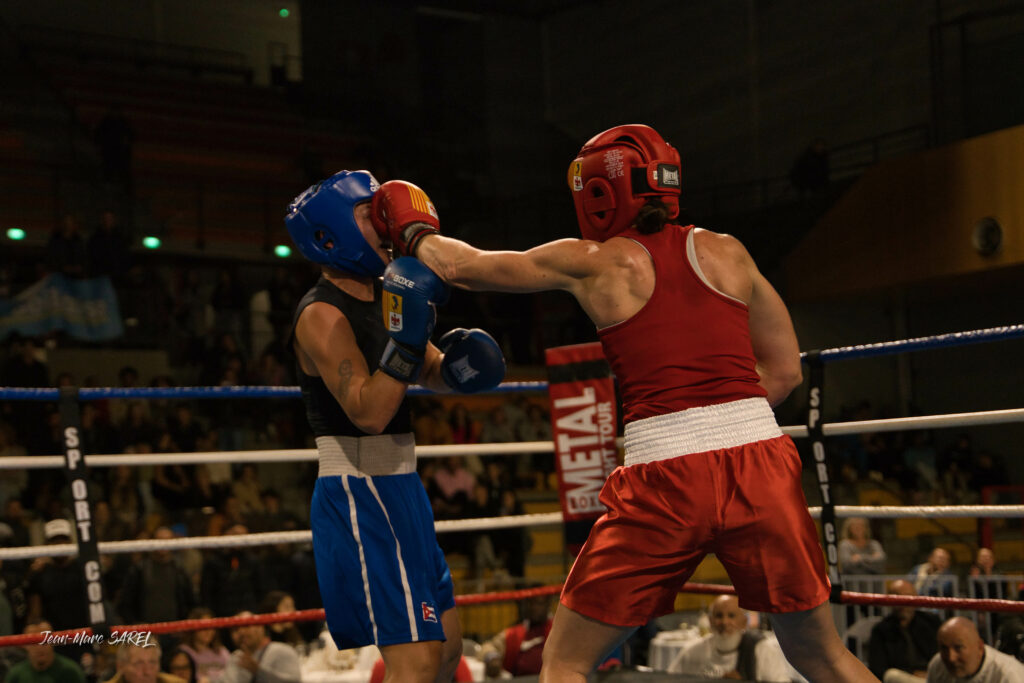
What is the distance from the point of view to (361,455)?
2180 mm

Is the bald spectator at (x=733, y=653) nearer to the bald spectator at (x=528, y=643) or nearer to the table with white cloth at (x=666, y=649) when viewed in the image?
the bald spectator at (x=528, y=643)

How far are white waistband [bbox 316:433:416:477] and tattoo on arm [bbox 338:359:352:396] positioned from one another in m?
0.16

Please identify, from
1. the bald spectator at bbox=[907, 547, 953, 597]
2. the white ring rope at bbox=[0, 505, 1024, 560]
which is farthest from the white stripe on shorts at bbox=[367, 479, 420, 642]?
the bald spectator at bbox=[907, 547, 953, 597]

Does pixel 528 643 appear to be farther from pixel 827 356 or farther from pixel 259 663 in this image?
pixel 827 356

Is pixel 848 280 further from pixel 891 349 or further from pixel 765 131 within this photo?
pixel 891 349

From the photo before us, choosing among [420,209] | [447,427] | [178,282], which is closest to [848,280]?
[447,427]

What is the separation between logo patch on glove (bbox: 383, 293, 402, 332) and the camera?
201cm

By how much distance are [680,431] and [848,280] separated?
31.3 ft

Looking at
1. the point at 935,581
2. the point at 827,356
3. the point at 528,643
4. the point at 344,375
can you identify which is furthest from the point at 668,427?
the point at 935,581

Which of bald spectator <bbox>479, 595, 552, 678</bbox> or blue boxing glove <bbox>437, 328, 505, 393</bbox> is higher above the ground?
blue boxing glove <bbox>437, 328, 505, 393</bbox>

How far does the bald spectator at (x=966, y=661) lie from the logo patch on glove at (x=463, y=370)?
1841 mm

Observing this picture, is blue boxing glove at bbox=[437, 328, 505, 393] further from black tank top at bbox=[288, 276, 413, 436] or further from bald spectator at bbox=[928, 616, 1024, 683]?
bald spectator at bbox=[928, 616, 1024, 683]

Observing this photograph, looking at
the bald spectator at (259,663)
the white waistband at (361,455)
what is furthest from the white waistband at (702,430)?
the bald spectator at (259,663)

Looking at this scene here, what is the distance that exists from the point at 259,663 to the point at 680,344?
303 cm
